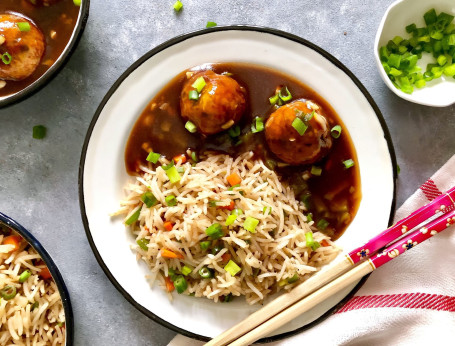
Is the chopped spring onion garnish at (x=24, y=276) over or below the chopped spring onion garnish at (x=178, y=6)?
below

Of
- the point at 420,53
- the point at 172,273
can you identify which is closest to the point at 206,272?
the point at 172,273

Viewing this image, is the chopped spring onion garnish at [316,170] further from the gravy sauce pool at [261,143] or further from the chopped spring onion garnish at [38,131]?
the chopped spring onion garnish at [38,131]

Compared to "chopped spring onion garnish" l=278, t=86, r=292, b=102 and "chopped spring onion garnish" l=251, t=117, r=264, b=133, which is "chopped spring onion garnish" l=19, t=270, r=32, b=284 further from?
"chopped spring onion garnish" l=278, t=86, r=292, b=102

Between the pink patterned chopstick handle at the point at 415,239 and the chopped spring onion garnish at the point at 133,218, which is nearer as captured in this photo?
the pink patterned chopstick handle at the point at 415,239

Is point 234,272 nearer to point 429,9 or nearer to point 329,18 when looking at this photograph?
point 329,18

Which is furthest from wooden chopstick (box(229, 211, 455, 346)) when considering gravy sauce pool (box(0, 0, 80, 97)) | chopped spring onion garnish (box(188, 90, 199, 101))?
gravy sauce pool (box(0, 0, 80, 97))

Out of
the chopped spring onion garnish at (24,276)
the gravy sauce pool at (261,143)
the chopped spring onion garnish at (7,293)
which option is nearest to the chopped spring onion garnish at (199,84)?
the gravy sauce pool at (261,143)
